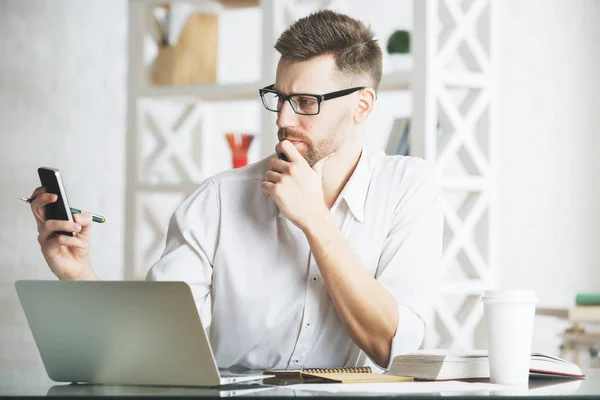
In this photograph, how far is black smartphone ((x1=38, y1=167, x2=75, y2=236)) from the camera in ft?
5.17

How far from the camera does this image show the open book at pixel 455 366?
51.7 inches

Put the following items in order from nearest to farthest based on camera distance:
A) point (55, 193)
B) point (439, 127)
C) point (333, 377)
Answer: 1. point (333, 377)
2. point (55, 193)
3. point (439, 127)

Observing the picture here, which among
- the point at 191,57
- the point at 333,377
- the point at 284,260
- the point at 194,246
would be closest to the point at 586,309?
the point at 191,57

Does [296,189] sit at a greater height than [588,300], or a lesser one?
greater

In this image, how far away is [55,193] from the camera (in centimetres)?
162

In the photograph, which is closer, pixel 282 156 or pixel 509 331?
pixel 509 331

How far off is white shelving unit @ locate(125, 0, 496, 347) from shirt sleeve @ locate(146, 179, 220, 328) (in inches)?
48.5

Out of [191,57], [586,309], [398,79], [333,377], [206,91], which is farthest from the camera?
[191,57]

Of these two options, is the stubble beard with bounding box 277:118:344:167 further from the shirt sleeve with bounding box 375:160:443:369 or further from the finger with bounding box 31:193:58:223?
the finger with bounding box 31:193:58:223

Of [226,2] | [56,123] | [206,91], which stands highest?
[226,2]

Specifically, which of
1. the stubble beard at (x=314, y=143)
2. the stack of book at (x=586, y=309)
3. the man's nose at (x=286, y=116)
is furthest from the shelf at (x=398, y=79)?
the man's nose at (x=286, y=116)

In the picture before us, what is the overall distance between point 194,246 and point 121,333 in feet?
2.03

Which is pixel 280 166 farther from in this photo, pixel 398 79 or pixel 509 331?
pixel 398 79

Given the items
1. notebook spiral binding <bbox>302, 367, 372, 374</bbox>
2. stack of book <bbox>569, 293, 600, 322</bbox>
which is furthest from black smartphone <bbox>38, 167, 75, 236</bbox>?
stack of book <bbox>569, 293, 600, 322</bbox>
